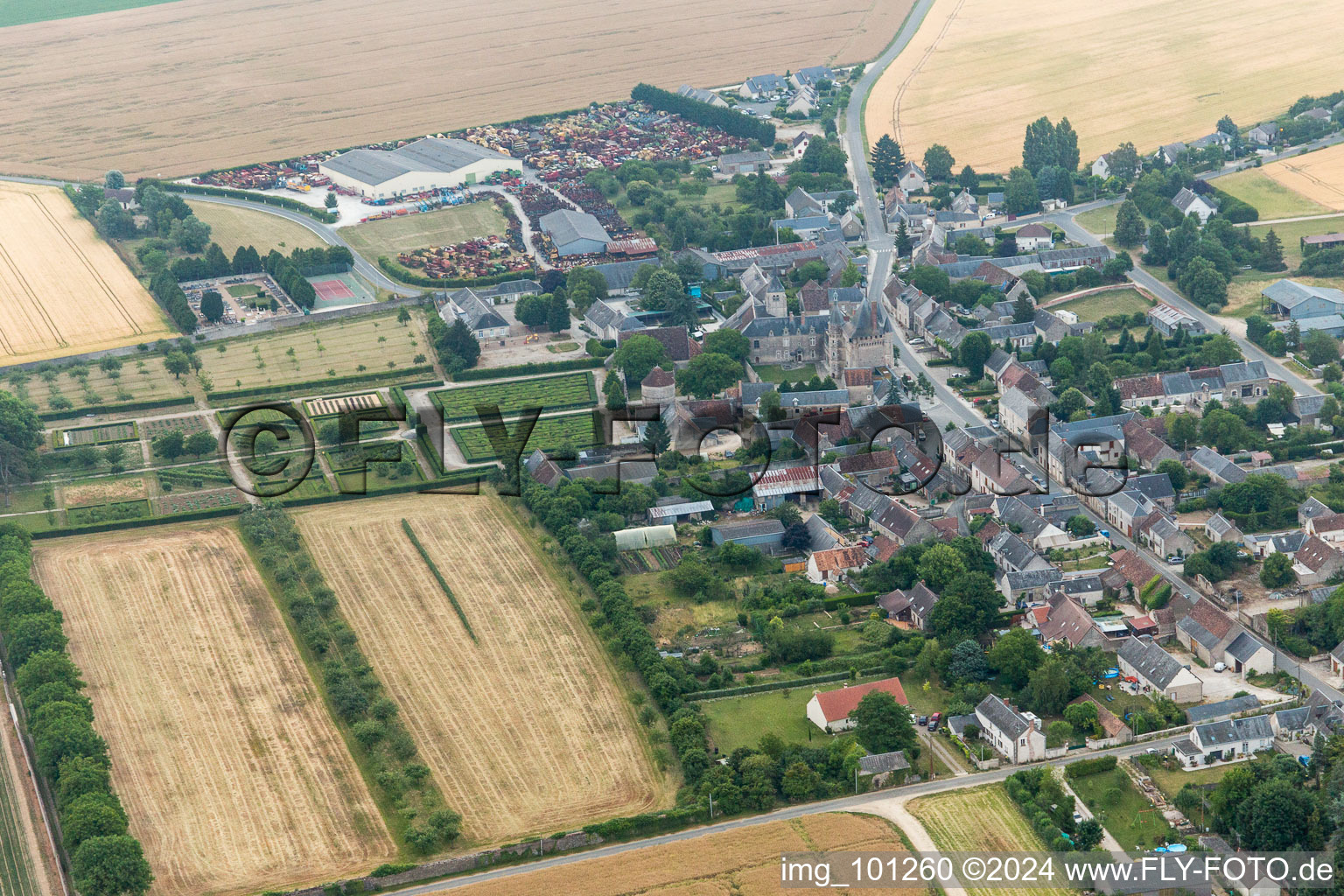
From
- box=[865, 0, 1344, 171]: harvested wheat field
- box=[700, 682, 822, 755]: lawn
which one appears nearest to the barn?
box=[865, 0, 1344, 171]: harvested wheat field

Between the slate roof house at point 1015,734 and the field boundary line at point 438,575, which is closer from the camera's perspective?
the slate roof house at point 1015,734

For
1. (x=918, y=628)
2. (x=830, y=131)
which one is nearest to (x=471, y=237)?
(x=830, y=131)

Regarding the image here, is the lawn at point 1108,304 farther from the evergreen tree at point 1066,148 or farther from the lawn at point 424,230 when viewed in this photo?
the lawn at point 424,230

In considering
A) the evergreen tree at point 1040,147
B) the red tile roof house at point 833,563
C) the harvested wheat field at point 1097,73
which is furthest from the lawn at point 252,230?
the red tile roof house at point 833,563

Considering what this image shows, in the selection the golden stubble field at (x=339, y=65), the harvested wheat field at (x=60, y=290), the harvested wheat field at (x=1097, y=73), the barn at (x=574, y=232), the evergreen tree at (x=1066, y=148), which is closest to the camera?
the harvested wheat field at (x=60, y=290)

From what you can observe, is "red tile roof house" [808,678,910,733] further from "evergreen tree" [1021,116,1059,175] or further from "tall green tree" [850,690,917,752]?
"evergreen tree" [1021,116,1059,175]

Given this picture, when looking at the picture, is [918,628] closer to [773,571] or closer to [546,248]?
[773,571]

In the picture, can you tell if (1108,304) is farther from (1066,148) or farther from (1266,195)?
(1066,148)
